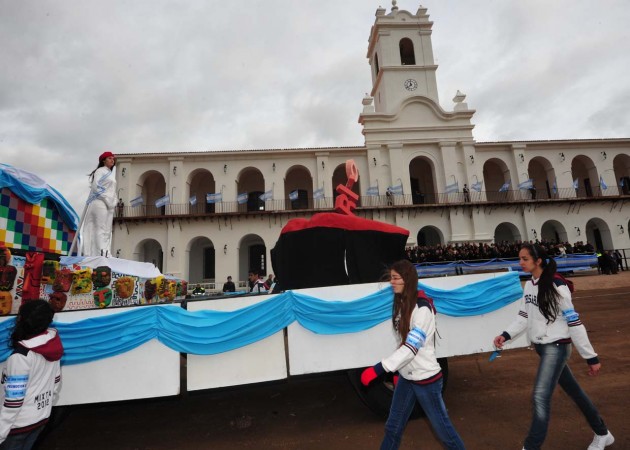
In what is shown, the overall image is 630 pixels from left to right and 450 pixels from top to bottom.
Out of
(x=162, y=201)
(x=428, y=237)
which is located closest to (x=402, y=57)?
(x=428, y=237)

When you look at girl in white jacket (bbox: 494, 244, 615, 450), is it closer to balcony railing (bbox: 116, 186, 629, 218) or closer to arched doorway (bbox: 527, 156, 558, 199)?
balcony railing (bbox: 116, 186, 629, 218)

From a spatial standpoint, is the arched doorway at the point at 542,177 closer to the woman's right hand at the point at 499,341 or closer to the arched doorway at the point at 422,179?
the arched doorway at the point at 422,179

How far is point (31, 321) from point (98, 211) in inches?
131

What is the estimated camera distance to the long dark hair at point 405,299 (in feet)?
8.24

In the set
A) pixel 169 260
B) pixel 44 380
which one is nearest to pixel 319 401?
pixel 44 380

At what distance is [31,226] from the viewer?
5344 millimetres

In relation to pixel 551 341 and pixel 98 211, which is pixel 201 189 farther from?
Result: pixel 551 341

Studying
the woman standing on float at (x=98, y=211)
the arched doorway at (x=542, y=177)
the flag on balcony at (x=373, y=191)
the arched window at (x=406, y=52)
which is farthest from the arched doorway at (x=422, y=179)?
the woman standing on float at (x=98, y=211)

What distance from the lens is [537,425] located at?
274cm

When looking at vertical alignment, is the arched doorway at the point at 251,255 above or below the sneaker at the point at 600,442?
above

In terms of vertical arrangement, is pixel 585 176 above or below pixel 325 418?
above

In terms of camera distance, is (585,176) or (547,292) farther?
(585,176)

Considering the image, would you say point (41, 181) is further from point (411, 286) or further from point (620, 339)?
point (620, 339)

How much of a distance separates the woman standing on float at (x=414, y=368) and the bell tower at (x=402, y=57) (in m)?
23.5
